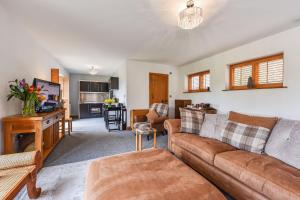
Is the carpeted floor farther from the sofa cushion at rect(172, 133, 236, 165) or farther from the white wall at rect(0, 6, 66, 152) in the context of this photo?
the white wall at rect(0, 6, 66, 152)

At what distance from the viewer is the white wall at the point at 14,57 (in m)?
2.04

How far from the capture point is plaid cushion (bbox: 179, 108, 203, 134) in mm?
2619

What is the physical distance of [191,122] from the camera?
2654 mm

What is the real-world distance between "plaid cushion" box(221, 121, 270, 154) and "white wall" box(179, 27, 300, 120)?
4.46ft

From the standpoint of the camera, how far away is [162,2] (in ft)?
6.03

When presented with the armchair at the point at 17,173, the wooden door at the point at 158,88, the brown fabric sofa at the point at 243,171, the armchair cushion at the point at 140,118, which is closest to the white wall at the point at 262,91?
the wooden door at the point at 158,88

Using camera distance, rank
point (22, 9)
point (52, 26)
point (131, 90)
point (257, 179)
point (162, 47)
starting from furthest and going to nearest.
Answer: point (131, 90)
point (162, 47)
point (52, 26)
point (22, 9)
point (257, 179)

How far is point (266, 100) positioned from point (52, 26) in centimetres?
433

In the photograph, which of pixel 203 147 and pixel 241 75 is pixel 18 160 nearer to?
pixel 203 147

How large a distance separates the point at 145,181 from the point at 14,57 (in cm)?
282

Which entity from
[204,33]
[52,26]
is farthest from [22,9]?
[204,33]

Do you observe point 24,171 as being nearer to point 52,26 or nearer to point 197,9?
point 52,26

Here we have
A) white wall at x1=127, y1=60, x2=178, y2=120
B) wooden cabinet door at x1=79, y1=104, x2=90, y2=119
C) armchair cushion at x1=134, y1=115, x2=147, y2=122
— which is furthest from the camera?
wooden cabinet door at x1=79, y1=104, x2=90, y2=119

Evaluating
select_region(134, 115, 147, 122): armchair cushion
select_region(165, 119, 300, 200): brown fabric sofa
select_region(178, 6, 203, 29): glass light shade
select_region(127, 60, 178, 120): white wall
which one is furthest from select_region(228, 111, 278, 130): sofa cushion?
select_region(127, 60, 178, 120): white wall
